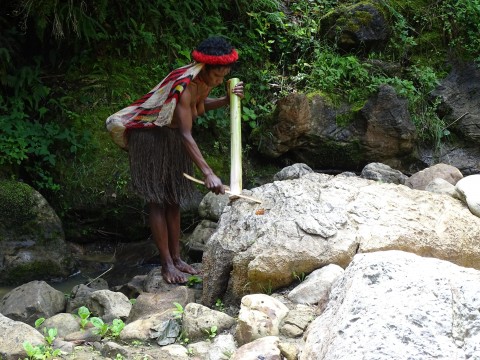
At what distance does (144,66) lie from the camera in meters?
8.30

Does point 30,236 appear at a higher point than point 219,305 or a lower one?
lower

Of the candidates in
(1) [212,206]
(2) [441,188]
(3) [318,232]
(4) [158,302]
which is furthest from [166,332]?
(1) [212,206]

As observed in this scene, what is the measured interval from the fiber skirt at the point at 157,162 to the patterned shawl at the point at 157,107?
0.09 meters

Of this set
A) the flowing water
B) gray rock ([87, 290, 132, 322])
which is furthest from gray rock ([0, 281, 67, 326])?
the flowing water

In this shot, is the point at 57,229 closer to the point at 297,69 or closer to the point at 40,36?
the point at 40,36

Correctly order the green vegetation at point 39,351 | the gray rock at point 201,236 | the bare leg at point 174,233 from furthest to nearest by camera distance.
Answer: the gray rock at point 201,236, the bare leg at point 174,233, the green vegetation at point 39,351

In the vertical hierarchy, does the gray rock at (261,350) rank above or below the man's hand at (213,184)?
below

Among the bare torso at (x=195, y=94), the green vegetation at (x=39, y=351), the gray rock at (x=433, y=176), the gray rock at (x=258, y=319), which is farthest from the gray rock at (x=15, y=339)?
the gray rock at (x=433, y=176)

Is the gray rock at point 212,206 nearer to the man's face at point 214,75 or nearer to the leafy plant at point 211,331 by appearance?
the man's face at point 214,75

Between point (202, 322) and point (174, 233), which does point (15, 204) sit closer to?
point (174, 233)

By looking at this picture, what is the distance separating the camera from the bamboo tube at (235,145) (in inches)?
186

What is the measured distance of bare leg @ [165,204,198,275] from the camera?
17.7 ft

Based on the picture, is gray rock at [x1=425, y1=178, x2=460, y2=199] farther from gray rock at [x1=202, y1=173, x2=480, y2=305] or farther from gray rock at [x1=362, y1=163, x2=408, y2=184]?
gray rock at [x1=362, y1=163, x2=408, y2=184]

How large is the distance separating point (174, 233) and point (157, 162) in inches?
25.0
